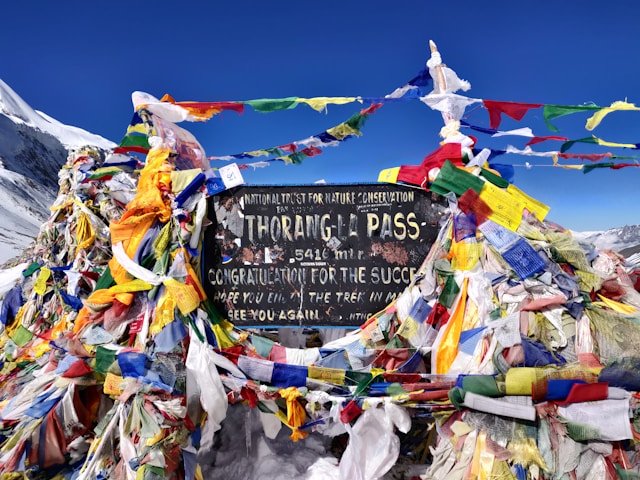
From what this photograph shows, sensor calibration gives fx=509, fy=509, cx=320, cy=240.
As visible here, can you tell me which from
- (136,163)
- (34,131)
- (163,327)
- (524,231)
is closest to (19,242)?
(136,163)

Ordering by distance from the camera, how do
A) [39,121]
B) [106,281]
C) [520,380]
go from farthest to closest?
[39,121] → [106,281] → [520,380]

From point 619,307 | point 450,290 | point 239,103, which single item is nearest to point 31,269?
point 239,103

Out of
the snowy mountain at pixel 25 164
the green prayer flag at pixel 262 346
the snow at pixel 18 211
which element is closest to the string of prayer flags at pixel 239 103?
the green prayer flag at pixel 262 346

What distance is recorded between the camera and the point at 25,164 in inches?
2436

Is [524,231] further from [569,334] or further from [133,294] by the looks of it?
[133,294]

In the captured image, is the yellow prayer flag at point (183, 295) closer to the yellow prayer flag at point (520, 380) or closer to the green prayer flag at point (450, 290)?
the green prayer flag at point (450, 290)

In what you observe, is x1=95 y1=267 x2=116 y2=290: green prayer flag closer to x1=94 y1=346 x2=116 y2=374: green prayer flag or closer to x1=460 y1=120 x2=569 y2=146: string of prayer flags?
x1=94 y1=346 x2=116 y2=374: green prayer flag

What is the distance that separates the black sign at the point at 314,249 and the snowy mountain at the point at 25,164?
7260 mm

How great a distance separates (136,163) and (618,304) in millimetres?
4349

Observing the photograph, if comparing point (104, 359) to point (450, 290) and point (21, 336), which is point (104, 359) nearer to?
point (450, 290)

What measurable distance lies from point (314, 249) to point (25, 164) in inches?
2702

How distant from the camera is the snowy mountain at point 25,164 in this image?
86.6ft

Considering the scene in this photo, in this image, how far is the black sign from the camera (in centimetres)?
399

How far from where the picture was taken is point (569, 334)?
3.39 m
